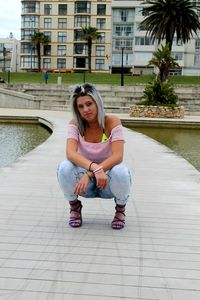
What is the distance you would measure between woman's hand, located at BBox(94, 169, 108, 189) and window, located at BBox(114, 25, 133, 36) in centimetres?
7217

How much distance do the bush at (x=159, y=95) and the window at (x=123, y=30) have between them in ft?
160

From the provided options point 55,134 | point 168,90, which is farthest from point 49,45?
point 55,134

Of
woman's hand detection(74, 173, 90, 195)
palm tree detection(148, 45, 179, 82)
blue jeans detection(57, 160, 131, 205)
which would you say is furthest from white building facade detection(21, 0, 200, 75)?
woman's hand detection(74, 173, 90, 195)

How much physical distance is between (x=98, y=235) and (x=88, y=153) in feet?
2.42

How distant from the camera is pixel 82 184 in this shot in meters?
3.96

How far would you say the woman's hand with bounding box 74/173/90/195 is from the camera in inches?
156

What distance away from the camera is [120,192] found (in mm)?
4125

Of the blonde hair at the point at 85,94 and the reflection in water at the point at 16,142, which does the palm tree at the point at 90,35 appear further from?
the blonde hair at the point at 85,94

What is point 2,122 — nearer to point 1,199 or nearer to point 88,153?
point 1,199

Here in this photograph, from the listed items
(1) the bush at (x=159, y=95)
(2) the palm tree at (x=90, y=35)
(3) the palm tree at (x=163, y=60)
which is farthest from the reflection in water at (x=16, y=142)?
(2) the palm tree at (x=90, y=35)

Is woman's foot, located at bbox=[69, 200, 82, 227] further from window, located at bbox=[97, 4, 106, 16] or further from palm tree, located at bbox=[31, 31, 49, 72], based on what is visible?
window, located at bbox=[97, 4, 106, 16]

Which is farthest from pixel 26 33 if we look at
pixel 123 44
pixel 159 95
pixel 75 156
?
pixel 75 156

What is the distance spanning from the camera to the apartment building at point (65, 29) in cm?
8119

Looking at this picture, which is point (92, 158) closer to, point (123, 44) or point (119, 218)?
point (119, 218)
